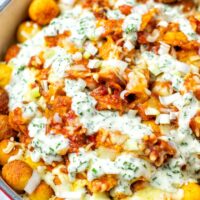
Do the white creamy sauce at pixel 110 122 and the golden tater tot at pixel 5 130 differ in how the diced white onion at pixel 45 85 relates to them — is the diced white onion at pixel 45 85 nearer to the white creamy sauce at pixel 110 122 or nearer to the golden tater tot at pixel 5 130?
the white creamy sauce at pixel 110 122

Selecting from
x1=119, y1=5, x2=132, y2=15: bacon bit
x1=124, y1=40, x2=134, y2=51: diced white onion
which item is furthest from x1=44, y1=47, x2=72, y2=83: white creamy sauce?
x1=119, y1=5, x2=132, y2=15: bacon bit

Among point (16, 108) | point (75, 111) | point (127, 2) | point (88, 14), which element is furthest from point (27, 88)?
point (127, 2)

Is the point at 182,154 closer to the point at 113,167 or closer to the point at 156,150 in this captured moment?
the point at 156,150

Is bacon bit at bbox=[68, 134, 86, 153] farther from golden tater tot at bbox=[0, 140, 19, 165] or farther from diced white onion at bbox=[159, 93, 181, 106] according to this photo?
diced white onion at bbox=[159, 93, 181, 106]

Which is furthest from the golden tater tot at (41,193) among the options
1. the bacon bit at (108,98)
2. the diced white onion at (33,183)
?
the bacon bit at (108,98)

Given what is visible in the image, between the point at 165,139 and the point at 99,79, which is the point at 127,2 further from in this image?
the point at 165,139
